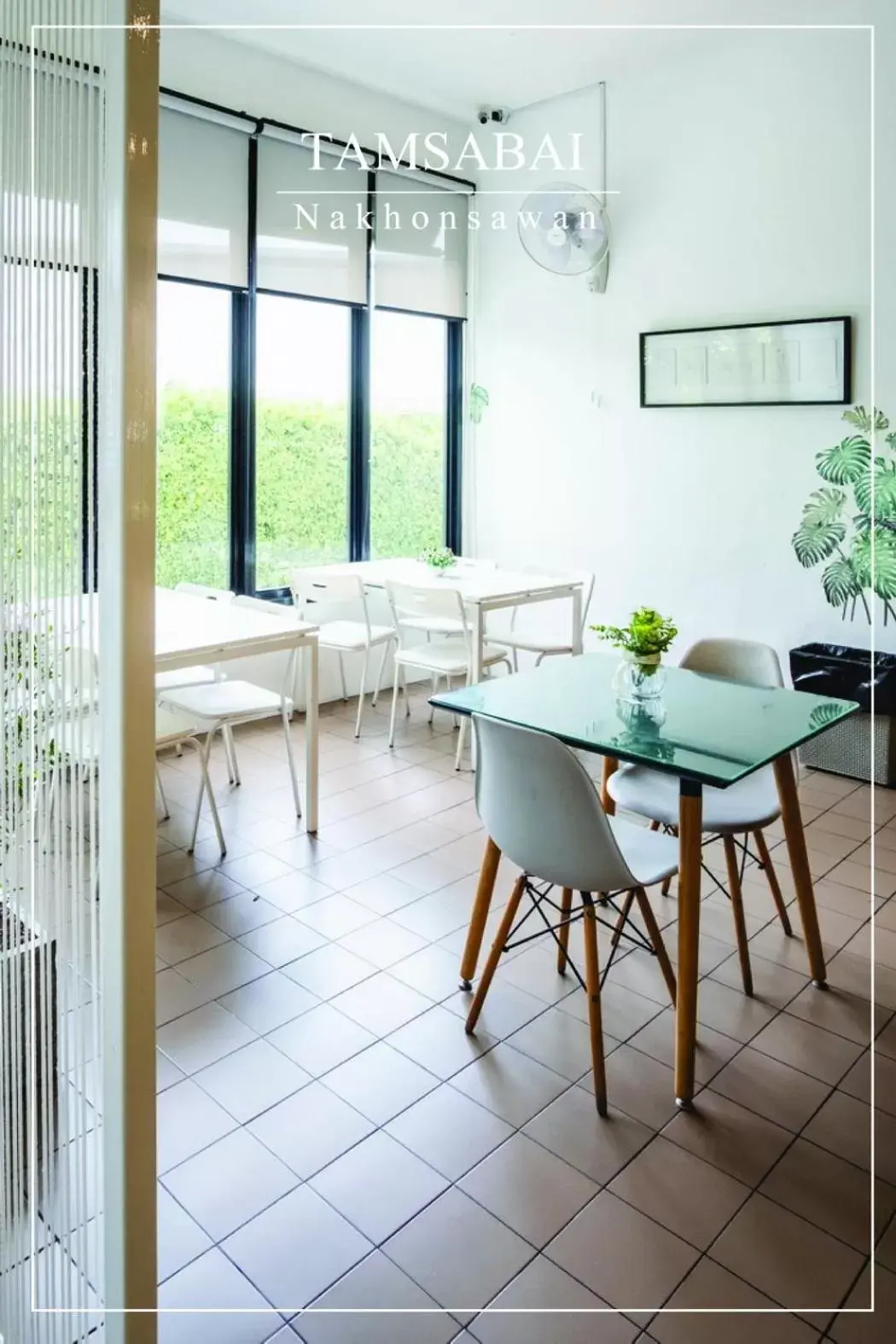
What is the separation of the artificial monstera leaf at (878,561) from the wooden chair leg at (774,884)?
1900 mm

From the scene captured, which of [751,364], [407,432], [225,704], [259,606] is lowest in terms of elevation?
[225,704]

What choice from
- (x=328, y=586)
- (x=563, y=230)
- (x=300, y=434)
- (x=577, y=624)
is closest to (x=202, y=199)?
(x=300, y=434)

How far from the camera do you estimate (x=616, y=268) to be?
209 inches

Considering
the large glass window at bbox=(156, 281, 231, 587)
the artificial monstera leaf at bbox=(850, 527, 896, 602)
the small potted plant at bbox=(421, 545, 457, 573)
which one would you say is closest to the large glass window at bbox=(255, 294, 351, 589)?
the large glass window at bbox=(156, 281, 231, 587)

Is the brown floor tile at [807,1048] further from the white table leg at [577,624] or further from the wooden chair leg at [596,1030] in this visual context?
the white table leg at [577,624]

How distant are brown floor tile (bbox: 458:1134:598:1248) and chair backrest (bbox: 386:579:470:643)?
2731 mm

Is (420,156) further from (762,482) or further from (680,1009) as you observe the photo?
(680,1009)

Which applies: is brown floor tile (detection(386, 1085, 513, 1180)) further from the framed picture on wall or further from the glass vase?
the framed picture on wall

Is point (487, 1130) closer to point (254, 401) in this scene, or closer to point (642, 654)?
point (642, 654)

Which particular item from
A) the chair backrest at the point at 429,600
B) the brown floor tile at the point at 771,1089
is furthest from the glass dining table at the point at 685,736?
the chair backrest at the point at 429,600

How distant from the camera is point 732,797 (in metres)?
2.71

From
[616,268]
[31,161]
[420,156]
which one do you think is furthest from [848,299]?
[31,161]

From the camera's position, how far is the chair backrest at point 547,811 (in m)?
2.09

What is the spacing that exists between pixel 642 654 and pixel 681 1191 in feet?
3.91
